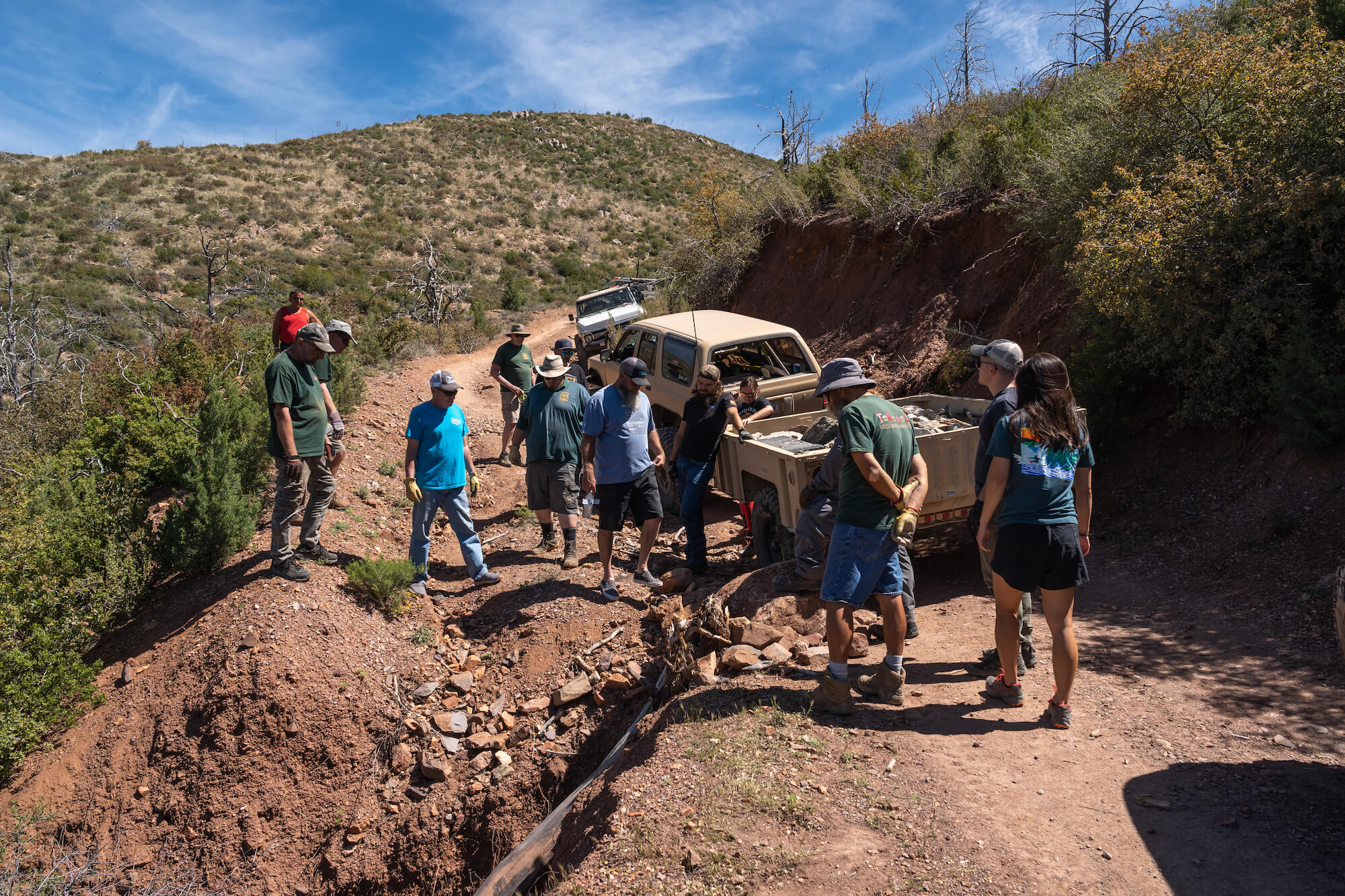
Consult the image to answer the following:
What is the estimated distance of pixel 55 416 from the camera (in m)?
9.19

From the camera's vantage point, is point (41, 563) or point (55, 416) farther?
point (55, 416)

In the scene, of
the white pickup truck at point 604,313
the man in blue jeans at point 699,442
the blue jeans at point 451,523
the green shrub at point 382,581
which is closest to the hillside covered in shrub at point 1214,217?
the man in blue jeans at point 699,442

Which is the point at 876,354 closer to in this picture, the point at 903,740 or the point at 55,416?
the point at 903,740

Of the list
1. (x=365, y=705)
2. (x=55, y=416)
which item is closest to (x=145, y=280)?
(x=55, y=416)

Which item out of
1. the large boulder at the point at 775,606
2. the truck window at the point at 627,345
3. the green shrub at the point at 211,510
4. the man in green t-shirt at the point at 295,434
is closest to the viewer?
the large boulder at the point at 775,606

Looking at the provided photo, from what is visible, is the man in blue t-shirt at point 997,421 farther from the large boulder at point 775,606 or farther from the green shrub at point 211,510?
the green shrub at point 211,510

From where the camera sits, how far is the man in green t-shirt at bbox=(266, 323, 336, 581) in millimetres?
5559

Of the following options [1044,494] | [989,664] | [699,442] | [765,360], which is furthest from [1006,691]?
[765,360]

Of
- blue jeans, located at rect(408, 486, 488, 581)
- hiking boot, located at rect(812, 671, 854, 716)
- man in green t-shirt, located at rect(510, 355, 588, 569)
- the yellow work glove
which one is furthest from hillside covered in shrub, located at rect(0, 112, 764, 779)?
the yellow work glove

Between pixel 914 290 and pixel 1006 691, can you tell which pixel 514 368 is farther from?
pixel 1006 691

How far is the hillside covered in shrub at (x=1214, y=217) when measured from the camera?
19.9 feet

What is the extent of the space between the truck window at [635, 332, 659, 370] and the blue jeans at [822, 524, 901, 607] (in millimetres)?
5320

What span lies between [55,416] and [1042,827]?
35.5 ft

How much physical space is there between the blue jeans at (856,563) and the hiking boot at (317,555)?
4326 millimetres
